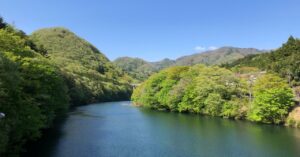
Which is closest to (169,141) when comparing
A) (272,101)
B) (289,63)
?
(272,101)

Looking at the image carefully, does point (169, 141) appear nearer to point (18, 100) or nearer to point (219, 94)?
point (18, 100)

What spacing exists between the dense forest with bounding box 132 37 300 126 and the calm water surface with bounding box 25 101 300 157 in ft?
15.9

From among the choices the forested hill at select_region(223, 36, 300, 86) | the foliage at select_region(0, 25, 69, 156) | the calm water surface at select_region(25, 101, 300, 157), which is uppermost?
the forested hill at select_region(223, 36, 300, 86)

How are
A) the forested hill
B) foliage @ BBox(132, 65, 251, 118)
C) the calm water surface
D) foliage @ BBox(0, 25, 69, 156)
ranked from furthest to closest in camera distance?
the forested hill → foliage @ BBox(132, 65, 251, 118) → the calm water surface → foliage @ BBox(0, 25, 69, 156)

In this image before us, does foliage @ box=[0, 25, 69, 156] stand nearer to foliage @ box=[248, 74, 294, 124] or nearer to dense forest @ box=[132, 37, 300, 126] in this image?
foliage @ box=[248, 74, 294, 124]

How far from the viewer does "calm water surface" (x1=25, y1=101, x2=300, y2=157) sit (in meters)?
36.4

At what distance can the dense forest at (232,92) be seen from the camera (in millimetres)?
59531

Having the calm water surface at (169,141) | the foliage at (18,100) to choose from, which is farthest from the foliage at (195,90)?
the foliage at (18,100)

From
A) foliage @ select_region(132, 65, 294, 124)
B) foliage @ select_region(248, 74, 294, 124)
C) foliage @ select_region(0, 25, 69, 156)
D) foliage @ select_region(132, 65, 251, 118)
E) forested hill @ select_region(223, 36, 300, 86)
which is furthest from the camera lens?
forested hill @ select_region(223, 36, 300, 86)

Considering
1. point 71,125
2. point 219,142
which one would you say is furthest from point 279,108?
point 71,125

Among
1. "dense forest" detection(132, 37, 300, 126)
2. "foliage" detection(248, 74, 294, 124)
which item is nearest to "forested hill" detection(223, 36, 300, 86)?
"dense forest" detection(132, 37, 300, 126)

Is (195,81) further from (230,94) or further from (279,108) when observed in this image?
(279,108)

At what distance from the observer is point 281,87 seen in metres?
59.1

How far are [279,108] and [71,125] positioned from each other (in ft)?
131
